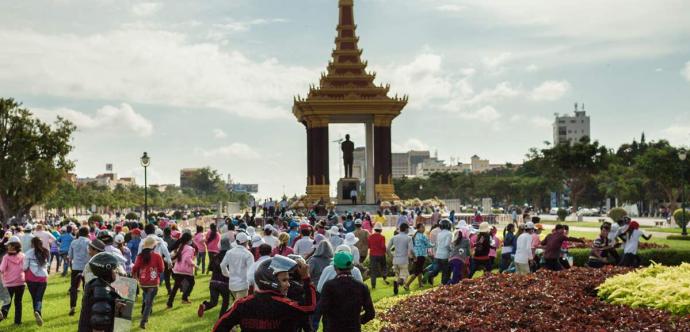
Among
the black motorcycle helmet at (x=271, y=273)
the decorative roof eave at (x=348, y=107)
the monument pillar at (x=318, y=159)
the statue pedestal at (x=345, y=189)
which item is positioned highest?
the decorative roof eave at (x=348, y=107)

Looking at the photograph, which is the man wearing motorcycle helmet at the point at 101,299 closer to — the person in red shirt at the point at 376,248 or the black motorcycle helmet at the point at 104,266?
the black motorcycle helmet at the point at 104,266

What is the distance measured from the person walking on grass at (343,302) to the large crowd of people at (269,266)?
0.01 m

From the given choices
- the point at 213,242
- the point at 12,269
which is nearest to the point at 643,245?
the point at 213,242

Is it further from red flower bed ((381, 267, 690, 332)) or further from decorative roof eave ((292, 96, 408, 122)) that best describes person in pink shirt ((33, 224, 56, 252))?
decorative roof eave ((292, 96, 408, 122))

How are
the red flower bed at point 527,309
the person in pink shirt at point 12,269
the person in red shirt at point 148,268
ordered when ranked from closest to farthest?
1. the red flower bed at point 527,309
2. the person in red shirt at point 148,268
3. the person in pink shirt at point 12,269

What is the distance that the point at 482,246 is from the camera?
1875cm

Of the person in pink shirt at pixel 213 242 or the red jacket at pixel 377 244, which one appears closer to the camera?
the red jacket at pixel 377 244

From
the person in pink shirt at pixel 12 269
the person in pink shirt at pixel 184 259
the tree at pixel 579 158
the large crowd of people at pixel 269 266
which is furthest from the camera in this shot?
the tree at pixel 579 158

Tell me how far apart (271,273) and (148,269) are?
8.18 metres

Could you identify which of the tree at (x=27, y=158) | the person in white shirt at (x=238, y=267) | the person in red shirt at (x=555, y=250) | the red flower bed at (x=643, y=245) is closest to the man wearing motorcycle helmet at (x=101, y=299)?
the person in white shirt at (x=238, y=267)

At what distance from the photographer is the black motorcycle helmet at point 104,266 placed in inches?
307

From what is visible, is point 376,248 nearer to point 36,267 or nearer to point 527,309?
point 36,267

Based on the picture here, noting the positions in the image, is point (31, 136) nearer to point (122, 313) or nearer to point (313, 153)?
point (313, 153)

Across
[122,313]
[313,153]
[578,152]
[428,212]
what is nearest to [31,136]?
[313,153]
